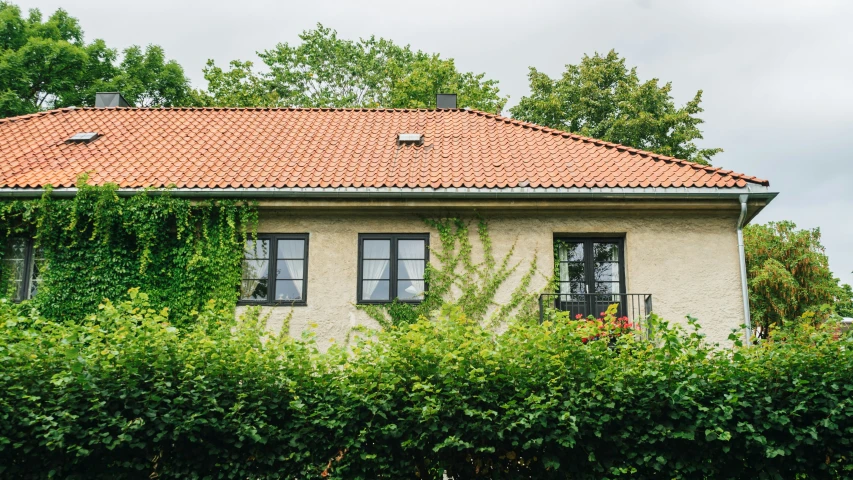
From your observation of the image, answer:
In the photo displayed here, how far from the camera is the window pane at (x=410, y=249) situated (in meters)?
13.0

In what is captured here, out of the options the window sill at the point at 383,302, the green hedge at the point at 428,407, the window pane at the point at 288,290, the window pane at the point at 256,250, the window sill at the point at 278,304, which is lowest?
the green hedge at the point at 428,407

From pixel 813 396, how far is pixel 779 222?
29132 millimetres

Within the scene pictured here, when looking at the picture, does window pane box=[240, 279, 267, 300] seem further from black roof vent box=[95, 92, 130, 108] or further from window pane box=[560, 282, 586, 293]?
black roof vent box=[95, 92, 130, 108]

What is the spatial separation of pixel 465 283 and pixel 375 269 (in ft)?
5.29

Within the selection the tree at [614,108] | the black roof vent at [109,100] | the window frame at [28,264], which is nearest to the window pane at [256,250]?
the window frame at [28,264]

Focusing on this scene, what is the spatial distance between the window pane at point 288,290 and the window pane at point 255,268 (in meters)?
0.33

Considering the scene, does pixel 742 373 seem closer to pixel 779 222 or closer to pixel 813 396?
pixel 813 396

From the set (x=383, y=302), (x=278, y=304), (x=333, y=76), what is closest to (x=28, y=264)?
(x=278, y=304)

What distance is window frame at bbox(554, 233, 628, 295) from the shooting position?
42.6 ft

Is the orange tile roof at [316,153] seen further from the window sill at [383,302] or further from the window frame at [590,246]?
the window sill at [383,302]

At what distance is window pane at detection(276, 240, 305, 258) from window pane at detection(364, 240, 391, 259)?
1.14 m

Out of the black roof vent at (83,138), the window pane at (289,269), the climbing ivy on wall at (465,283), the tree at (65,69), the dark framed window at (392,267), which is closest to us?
the climbing ivy on wall at (465,283)

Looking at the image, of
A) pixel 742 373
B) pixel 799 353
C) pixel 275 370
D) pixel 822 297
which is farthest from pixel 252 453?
pixel 822 297

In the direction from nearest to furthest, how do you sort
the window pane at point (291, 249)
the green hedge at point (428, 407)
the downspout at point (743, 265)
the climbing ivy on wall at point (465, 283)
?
the green hedge at point (428, 407) < the downspout at point (743, 265) < the climbing ivy on wall at point (465, 283) < the window pane at point (291, 249)
